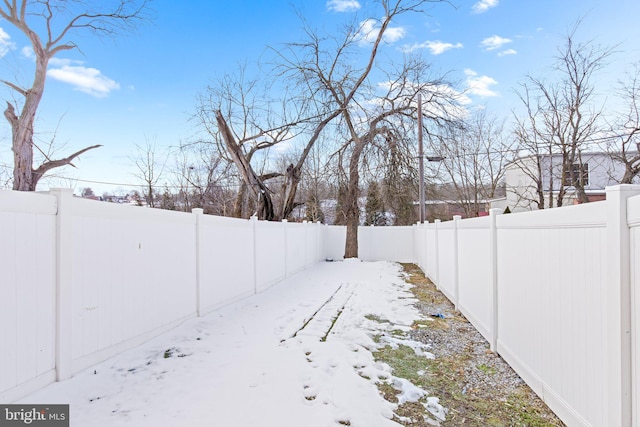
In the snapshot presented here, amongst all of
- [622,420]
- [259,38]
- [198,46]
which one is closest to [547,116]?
[259,38]

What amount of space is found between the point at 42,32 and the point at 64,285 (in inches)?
544

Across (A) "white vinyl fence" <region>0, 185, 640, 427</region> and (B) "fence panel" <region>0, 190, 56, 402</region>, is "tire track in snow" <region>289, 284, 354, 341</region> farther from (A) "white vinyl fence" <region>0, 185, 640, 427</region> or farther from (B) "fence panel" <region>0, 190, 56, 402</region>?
(B) "fence panel" <region>0, 190, 56, 402</region>

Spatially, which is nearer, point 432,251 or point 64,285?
point 64,285

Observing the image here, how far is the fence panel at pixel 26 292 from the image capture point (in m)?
2.16

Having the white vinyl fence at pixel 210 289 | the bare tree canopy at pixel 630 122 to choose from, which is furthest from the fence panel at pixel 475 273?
the bare tree canopy at pixel 630 122

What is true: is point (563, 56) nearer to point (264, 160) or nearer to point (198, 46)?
point (198, 46)

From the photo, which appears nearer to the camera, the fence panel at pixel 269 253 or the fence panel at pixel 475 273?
the fence panel at pixel 475 273

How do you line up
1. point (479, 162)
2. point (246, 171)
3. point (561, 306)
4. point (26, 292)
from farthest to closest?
point (479, 162) < point (246, 171) < point (26, 292) < point (561, 306)

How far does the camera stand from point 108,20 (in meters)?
11.6

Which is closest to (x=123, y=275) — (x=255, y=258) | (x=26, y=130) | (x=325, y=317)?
(x=325, y=317)

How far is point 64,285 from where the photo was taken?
2.57m

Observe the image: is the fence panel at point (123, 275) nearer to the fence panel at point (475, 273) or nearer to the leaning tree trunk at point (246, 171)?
the fence panel at point (475, 273)

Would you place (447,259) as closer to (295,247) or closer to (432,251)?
(432,251)

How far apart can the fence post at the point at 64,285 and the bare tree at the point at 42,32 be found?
37.1 ft
